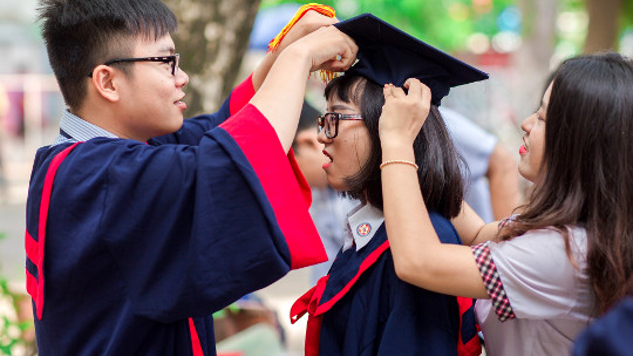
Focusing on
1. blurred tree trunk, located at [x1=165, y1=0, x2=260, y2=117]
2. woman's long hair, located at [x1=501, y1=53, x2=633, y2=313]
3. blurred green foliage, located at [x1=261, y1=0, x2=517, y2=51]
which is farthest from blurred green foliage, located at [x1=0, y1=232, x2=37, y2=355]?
blurred green foliage, located at [x1=261, y1=0, x2=517, y2=51]

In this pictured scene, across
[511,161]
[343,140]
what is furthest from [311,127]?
[343,140]

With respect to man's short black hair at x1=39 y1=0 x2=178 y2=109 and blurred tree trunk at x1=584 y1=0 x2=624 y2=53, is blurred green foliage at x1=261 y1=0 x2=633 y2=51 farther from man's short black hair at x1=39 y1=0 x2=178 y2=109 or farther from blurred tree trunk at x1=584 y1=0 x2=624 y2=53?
man's short black hair at x1=39 y1=0 x2=178 y2=109

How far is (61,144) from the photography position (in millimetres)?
1890

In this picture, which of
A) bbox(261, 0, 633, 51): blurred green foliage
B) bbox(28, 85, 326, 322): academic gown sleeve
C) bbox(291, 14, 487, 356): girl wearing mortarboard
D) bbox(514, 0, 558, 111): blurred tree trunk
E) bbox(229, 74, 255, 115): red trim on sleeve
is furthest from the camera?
bbox(261, 0, 633, 51): blurred green foliage

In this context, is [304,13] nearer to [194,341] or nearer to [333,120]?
[333,120]

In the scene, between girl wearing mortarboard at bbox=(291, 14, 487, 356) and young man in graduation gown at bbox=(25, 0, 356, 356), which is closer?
young man in graduation gown at bbox=(25, 0, 356, 356)

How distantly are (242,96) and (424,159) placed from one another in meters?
0.76

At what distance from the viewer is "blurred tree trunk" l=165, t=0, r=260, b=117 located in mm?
3592

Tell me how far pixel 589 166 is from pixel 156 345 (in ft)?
3.81

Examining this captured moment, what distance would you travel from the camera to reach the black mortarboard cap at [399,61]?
1.95 metres

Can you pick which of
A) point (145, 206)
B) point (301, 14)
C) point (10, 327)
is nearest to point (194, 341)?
point (145, 206)

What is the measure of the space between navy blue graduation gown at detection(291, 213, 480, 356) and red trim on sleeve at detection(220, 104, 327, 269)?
0.80 feet

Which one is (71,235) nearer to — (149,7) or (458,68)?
(149,7)

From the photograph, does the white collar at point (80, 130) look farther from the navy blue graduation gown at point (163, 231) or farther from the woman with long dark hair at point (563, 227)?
the woman with long dark hair at point (563, 227)
